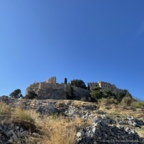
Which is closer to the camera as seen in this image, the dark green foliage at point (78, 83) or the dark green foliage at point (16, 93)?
the dark green foliage at point (16, 93)

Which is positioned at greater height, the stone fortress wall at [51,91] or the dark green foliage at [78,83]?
the dark green foliage at [78,83]

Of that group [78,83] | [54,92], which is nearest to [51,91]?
[54,92]

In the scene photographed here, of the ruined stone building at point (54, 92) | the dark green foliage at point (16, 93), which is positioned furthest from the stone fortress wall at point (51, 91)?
the dark green foliage at point (16, 93)

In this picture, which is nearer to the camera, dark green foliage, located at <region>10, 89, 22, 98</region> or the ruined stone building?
the ruined stone building

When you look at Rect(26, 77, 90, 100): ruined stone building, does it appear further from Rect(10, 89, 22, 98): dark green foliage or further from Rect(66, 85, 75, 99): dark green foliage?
Rect(10, 89, 22, 98): dark green foliage

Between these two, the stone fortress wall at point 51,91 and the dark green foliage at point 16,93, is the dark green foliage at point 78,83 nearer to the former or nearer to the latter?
the stone fortress wall at point 51,91

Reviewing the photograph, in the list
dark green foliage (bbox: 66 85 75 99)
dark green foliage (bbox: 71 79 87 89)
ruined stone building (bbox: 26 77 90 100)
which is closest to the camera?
ruined stone building (bbox: 26 77 90 100)

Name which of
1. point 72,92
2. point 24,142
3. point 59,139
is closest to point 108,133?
point 59,139

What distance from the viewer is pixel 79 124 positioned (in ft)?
19.9

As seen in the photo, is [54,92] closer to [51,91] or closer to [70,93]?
[51,91]

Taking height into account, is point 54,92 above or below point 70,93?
below

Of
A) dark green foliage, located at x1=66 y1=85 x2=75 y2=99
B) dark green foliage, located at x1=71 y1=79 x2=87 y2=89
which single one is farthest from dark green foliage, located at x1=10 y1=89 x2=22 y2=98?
dark green foliage, located at x1=71 y1=79 x2=87 y2=89

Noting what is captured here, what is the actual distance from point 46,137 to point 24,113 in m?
1.63

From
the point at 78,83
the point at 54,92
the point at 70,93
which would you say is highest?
the point at 78,83
